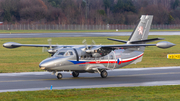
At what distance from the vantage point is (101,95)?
14688 millimetres

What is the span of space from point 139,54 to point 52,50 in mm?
7354

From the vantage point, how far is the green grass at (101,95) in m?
13.7

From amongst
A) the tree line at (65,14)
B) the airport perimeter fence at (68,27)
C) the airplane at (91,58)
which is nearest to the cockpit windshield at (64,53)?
the airplane at (91,58)

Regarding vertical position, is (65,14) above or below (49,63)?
above

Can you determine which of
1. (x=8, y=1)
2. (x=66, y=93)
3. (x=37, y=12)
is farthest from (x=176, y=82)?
(x=8, y=1)

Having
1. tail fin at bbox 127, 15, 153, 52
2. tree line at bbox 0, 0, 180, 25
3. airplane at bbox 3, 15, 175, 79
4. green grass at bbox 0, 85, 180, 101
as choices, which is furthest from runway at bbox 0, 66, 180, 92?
tree line at bbox 0, 0, 180, 25

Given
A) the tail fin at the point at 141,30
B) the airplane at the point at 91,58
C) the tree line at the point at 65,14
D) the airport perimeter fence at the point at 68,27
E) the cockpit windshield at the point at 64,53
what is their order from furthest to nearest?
1. the tree line at the point at 65,14
2. the airport perimeter fence at the point at 68,27
3. the tail fin at the point at 141,30
4. the cockpit windshield at the point at 64,53
5. the airplane at the point at 91,58

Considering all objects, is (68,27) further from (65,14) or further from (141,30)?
(141,30)

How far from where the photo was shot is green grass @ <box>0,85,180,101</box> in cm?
1372

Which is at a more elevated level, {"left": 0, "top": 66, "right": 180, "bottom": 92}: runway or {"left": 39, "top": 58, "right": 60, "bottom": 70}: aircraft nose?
{"left": 39, "top": 58, "right": 60, "bottom": 70}: aircraft nose

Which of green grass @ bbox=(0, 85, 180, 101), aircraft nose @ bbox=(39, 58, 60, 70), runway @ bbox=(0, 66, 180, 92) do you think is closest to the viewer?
green grass @ bbox=(0, 85, 180, 101)

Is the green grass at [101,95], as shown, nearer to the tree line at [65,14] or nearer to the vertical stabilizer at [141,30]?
the vertical stabilizer at [141,30]

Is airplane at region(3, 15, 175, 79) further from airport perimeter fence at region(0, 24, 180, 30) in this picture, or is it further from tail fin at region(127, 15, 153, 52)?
airport perimeter fence at region(0, 24, 180, 30)

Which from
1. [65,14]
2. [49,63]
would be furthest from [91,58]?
[65,14]
